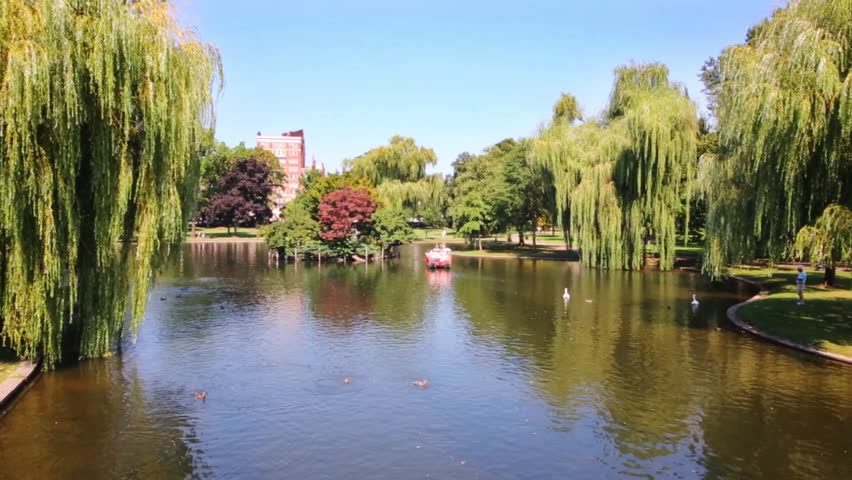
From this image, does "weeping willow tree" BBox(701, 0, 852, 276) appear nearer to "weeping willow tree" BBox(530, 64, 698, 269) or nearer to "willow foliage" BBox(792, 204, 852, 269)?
"willow foliage" BBox(792, 204, 852, 269)

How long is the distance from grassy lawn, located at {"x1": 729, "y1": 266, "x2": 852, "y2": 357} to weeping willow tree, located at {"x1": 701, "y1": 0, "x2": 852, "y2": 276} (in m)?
3.01

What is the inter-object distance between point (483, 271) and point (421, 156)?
4481 centimetres

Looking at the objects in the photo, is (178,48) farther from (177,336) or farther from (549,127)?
(549,127)

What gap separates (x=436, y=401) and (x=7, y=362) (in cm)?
1200

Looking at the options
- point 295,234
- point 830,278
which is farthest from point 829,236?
point 295,234

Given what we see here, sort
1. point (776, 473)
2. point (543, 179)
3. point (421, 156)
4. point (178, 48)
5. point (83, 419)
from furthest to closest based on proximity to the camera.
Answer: point (421, 156) < point (543, 179) < point (178, 48) < point (83, 419) < point (776, 473)

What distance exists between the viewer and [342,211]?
2089 inches

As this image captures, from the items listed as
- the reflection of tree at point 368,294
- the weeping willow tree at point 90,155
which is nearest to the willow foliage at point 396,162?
the reflection of tree at point 368,294

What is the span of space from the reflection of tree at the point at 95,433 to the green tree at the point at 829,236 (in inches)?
751

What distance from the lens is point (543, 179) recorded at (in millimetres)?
53938

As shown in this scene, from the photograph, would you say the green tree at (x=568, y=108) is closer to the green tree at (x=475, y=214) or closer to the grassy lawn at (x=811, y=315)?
the green tree at (x=475, y=214)

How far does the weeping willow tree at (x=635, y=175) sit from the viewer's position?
143ft

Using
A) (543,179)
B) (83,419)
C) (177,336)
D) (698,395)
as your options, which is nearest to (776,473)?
(698,395)

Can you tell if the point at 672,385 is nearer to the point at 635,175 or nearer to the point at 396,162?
the point at 635,175
